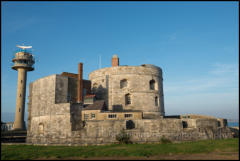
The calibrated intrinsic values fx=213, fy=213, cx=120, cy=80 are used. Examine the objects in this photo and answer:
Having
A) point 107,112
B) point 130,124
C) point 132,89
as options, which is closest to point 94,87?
point 132,89

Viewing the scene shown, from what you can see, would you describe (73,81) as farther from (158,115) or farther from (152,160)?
(152,160)

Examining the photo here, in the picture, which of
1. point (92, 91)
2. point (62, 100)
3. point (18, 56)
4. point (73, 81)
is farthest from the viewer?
point (18, 56)

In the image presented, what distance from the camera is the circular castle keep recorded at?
32.8 metres

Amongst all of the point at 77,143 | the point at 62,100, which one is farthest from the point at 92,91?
the point at 77,143

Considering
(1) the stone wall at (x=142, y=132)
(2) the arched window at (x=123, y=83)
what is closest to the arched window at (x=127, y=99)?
(2) the arched window at (x=123, y=83)

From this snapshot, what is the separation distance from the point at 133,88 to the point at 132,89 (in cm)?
22

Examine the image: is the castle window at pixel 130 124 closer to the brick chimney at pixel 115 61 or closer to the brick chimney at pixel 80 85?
the brick chimney at pixel 80 85

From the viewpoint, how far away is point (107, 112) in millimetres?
26719

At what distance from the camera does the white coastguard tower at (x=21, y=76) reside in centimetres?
3997

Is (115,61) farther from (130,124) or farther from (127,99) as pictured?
(130,124)

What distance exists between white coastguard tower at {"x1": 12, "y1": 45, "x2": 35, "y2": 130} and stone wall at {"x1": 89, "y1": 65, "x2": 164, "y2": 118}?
1631 centimetres

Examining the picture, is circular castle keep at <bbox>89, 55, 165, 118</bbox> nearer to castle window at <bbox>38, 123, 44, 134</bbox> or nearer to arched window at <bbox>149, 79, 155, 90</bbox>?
arched window at <bbox>149, 79, 155, 90</bbox>

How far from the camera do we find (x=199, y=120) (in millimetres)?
24938

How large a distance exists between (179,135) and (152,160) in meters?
11.7
